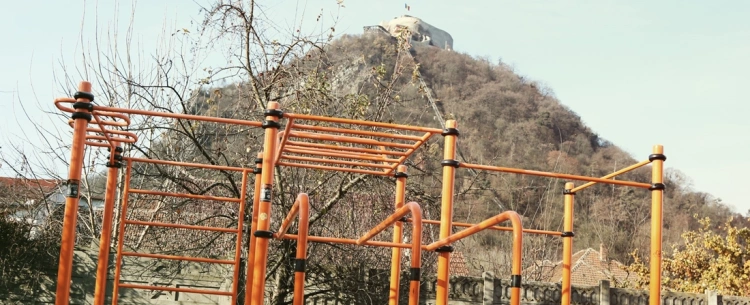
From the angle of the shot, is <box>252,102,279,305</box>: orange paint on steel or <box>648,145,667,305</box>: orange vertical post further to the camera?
<box>648,145,667,305</box>: orange vertical post

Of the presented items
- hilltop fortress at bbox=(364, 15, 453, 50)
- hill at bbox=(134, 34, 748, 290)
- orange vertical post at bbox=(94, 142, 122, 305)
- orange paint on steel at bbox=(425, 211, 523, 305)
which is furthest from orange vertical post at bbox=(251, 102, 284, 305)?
hilltop fortress at bbox=(364, 15, 453, 50)

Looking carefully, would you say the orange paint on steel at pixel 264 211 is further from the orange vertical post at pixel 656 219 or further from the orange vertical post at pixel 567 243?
the orange vertical post at pixel 567 243

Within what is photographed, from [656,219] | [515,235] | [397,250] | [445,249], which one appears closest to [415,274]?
[445,249]

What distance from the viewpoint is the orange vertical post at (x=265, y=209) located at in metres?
3.39

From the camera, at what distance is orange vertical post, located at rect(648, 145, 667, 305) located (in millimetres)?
4215

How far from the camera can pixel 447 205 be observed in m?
3.56

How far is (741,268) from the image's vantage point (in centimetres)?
1455

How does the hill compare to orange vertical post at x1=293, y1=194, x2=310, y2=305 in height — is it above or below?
above

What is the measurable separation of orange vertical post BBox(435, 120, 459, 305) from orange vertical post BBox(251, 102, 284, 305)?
2.59ft

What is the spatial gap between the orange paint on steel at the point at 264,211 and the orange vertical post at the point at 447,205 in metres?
0.79

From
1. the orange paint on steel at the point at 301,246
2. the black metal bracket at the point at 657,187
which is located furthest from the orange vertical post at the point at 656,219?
the orange paint on steel at the point at 301,246

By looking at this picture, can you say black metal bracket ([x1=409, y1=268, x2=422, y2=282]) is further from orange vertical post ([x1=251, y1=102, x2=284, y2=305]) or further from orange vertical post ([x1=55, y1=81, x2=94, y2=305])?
orange vertical post ([x1=55, y1=81, x2=94, y2=305])

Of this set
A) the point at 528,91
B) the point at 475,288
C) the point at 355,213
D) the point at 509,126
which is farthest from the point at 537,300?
the point at 528,91

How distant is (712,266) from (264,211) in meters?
13.5
